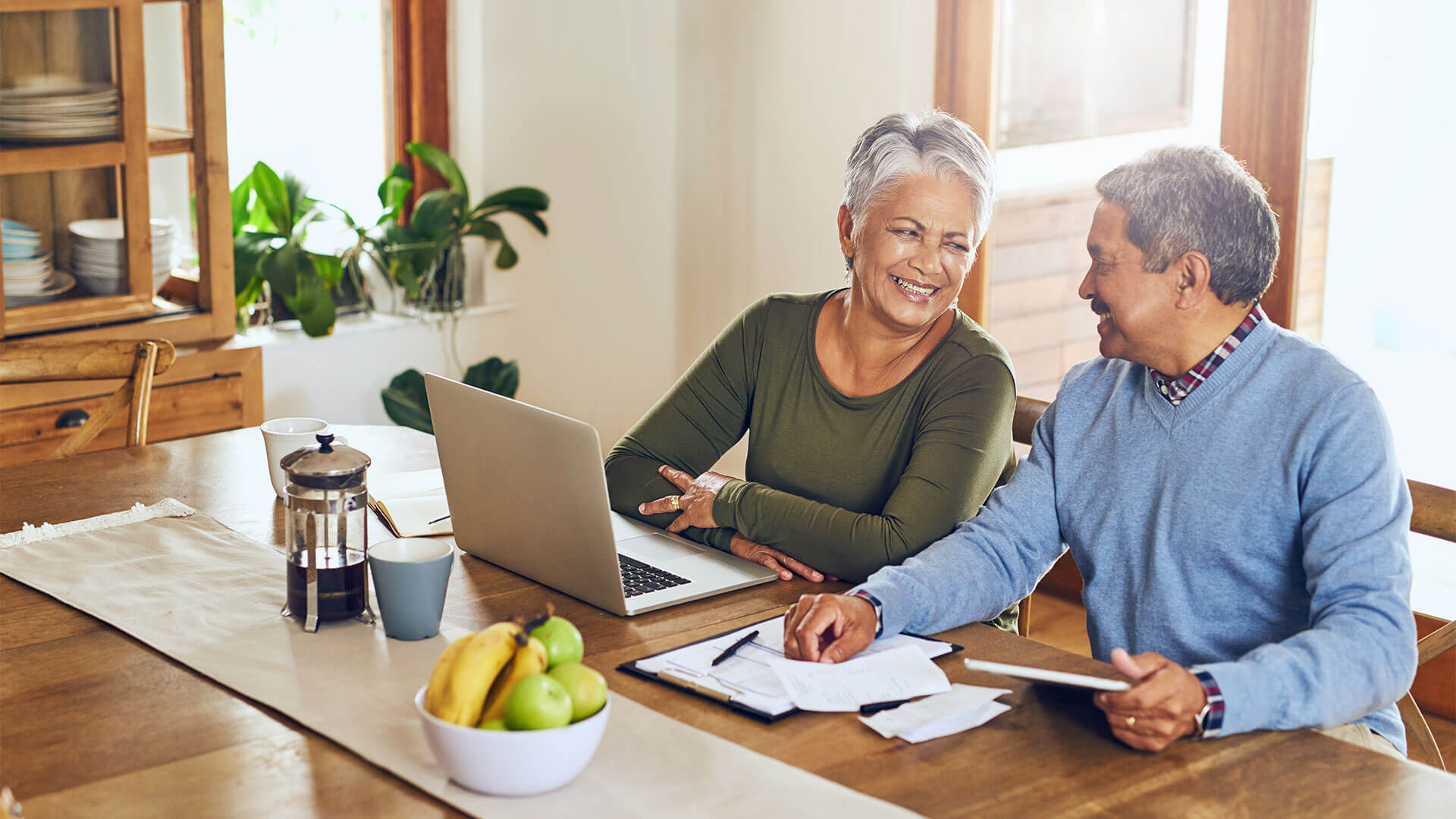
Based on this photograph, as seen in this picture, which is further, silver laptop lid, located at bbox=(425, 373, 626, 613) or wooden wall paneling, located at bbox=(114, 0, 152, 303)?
wooden wall paneling, located at bbox=(114, 0, 152, 303)

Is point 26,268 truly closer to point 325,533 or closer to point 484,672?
point 325,533

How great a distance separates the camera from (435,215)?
3.74 m

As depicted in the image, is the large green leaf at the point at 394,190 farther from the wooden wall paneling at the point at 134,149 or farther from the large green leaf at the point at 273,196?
the wooden wall paneling at the point at 134,149

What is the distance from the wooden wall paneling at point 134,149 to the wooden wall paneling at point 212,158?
0.12 metres

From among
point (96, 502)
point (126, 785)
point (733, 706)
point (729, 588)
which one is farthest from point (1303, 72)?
point (126, 785)

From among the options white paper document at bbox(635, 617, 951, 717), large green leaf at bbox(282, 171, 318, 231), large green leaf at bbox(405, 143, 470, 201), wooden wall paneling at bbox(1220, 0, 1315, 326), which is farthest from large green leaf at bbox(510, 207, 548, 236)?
white paper document at bbox(635, 617, 951, 717)

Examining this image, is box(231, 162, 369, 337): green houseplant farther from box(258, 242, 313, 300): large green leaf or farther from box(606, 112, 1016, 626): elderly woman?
box(606, 112, 1016, 626): elderly woman

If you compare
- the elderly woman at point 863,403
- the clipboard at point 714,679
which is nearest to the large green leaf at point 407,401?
the elderly woman at point 863,403

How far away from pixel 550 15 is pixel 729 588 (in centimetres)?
275

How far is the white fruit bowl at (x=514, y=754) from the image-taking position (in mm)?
1028

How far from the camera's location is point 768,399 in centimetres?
205

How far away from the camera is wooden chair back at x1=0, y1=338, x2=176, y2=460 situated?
7.72ft

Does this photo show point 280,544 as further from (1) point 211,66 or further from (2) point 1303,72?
(2) point 1303,72

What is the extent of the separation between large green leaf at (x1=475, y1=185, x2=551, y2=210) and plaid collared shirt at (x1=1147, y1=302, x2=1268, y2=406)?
2.65 meters
